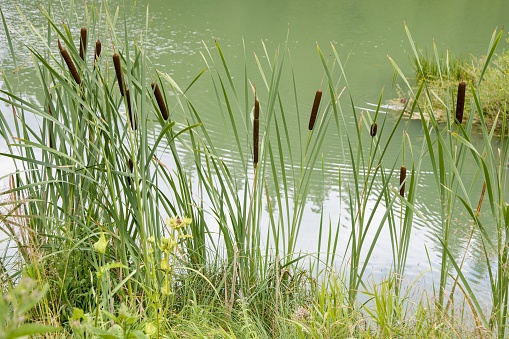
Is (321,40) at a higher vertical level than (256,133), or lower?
lower

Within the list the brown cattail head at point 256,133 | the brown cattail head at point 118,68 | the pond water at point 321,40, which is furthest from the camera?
the pond water at point 321,40

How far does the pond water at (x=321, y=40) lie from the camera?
3432 millimetres

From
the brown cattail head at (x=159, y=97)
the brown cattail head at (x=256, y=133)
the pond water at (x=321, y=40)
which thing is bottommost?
the pond water at (x=321, y=40)

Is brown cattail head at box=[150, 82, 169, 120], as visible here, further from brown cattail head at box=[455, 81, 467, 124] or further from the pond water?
the pond water

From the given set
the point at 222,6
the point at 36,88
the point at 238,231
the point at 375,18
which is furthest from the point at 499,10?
the point at 238,231

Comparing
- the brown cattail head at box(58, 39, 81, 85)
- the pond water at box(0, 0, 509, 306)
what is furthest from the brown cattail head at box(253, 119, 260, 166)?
the pond water at box(0, 0, 509, 306)

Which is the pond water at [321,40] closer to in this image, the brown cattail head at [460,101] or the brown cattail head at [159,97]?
the brown cattail head at [460,101]

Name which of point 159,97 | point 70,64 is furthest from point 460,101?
point 70,64

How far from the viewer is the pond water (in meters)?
3.43

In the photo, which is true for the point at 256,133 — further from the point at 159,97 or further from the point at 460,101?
the point at 460,101

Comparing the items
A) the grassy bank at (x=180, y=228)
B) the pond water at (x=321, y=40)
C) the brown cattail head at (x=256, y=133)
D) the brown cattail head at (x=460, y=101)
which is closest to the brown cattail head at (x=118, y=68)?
the grassy bank at (x=180, y=228)

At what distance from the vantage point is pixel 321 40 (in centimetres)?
864

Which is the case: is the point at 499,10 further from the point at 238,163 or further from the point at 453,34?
the point at 238,163

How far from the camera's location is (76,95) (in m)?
1.33
